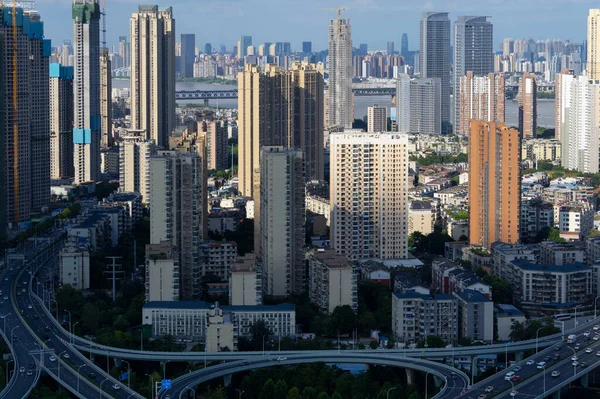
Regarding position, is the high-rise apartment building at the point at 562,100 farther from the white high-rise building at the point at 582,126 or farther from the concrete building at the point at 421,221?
the concrete building at the point at 421,221

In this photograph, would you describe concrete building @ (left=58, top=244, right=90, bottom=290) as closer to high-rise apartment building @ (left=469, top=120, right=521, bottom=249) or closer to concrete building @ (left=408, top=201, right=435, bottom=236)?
high-rise apartment building @ (left=469, top=120, right=521, bottom=249)

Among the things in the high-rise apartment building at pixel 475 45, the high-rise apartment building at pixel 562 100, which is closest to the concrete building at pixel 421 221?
the high-rise apartment building at pixel 562 100

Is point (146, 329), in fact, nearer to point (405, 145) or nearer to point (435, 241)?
point (405, 145)

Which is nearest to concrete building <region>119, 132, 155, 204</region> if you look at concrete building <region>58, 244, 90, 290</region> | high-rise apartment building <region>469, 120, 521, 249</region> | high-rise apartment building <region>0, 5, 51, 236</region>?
high-rise apartment building <region>0, 5, 51, 236</region>

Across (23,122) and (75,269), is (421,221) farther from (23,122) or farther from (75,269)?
(23,122)

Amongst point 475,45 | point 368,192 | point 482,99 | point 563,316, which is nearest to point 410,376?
point 563,316

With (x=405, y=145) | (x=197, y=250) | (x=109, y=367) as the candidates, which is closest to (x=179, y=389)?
(x=109, y=367)
